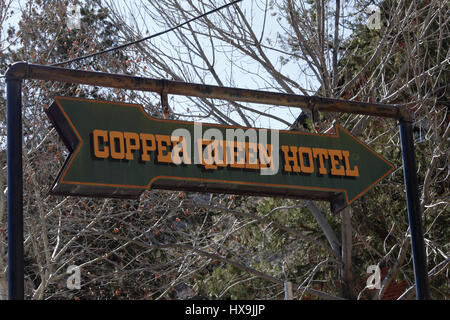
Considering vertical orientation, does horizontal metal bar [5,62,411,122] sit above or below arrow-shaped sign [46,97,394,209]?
above

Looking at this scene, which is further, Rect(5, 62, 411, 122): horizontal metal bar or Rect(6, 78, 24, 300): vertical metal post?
Rect(5, 62, 411, 122): horizontal metal bar

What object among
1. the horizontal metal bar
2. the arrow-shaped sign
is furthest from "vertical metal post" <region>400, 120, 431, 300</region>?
the arrow-shaped sign

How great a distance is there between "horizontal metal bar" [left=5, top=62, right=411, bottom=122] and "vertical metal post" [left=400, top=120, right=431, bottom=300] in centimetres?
24

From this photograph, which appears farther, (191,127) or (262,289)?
(262,289)

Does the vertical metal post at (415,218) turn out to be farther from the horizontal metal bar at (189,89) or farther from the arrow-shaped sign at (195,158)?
the arrow-shaped sign at (195,158)

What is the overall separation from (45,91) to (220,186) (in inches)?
328

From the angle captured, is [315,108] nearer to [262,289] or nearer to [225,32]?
[225,32]

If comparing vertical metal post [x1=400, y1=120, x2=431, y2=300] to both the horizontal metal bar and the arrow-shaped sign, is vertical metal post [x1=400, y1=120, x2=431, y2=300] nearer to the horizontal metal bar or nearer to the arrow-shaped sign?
the horizontal metal bar

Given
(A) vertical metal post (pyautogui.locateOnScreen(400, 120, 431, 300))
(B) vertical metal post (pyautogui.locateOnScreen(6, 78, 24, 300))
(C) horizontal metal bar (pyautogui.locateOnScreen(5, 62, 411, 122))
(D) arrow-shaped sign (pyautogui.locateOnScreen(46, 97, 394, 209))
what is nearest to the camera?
(B) vertical metal post (pyautogui.locateOnScreen(6, 78, 24, 300))

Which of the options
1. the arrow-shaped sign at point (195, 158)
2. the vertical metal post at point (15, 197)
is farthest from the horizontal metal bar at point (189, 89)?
the arrow-shaped sign at point (195, 158)

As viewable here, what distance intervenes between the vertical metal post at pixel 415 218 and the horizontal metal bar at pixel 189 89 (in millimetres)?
242

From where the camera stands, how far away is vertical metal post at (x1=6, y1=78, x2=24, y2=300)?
5.14 meters
